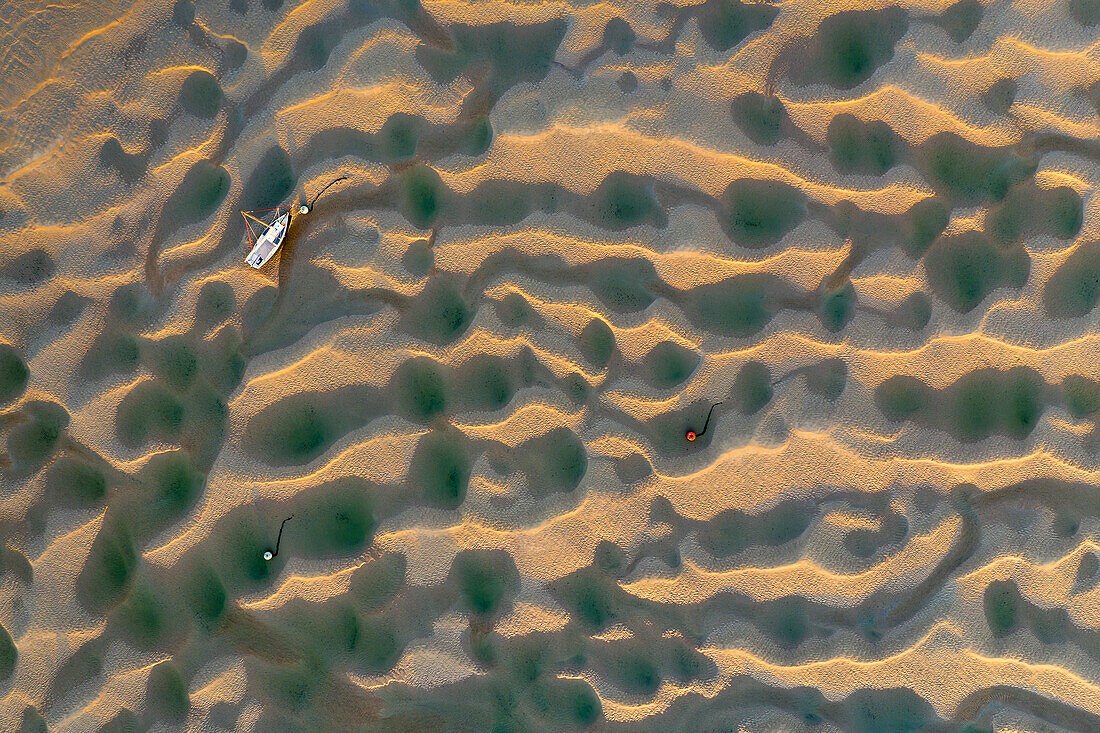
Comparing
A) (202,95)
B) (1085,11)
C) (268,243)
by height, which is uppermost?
(1085,11)

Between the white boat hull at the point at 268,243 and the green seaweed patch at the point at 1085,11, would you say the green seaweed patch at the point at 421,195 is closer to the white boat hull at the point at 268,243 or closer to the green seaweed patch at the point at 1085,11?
the white boat hull at the point at 268,243

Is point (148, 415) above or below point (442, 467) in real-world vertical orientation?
above

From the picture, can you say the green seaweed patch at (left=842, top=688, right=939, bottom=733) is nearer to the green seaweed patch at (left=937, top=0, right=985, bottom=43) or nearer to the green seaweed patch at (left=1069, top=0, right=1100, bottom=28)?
the green seaweed patch at (left=937, top=0, right=985, bottom=43)

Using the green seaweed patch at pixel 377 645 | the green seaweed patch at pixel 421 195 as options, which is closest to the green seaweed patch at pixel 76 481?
the green seaweed patch at pixel 377 645

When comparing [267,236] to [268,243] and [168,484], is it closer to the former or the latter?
[268,243]

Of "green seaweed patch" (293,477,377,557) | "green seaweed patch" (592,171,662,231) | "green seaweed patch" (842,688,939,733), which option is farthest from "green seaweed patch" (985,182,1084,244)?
"green seaweed patch" (293,477,377,557)

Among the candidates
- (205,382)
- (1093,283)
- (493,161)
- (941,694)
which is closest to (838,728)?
(941,694)

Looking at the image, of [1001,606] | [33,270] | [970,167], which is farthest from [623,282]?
[33,270]
